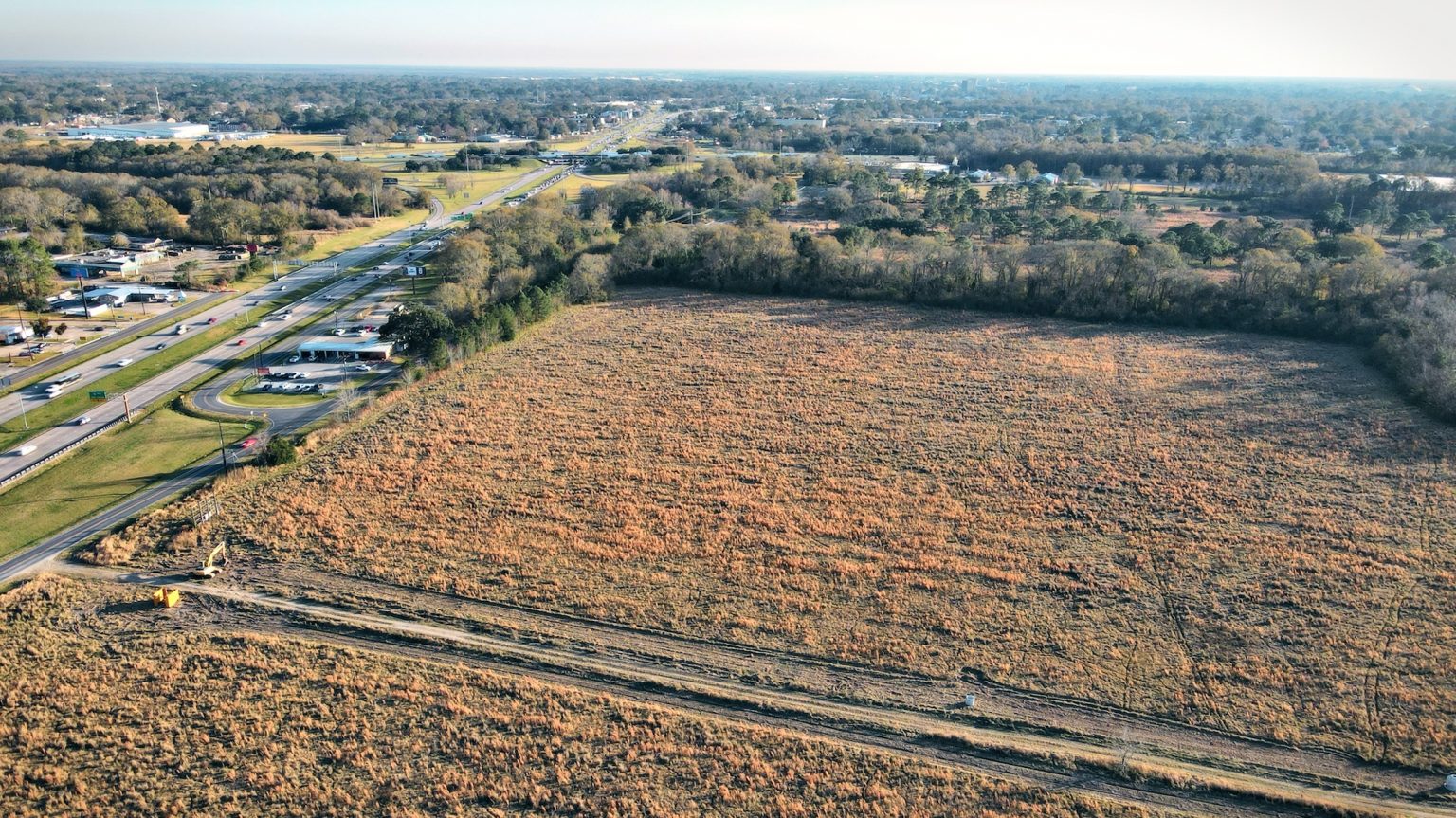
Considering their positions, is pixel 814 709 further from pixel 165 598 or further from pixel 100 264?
pixel 100 264

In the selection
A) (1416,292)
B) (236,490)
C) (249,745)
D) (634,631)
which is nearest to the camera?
(249,745)

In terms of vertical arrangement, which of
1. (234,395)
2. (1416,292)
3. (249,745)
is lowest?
(249,745)

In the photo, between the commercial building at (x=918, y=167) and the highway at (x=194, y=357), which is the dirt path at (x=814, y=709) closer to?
the highway at (x=194, y=357)

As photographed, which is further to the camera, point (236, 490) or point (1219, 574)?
point (236, 490)

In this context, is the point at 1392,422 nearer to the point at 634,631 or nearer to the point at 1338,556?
the point at 1338,556

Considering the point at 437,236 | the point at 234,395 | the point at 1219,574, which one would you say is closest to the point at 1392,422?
the point at 1219,574

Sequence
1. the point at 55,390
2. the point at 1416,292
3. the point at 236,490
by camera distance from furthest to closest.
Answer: the point at 1416,292 < the point at 55,390 < the point at 236,490

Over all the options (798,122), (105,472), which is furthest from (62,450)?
(798,122)
